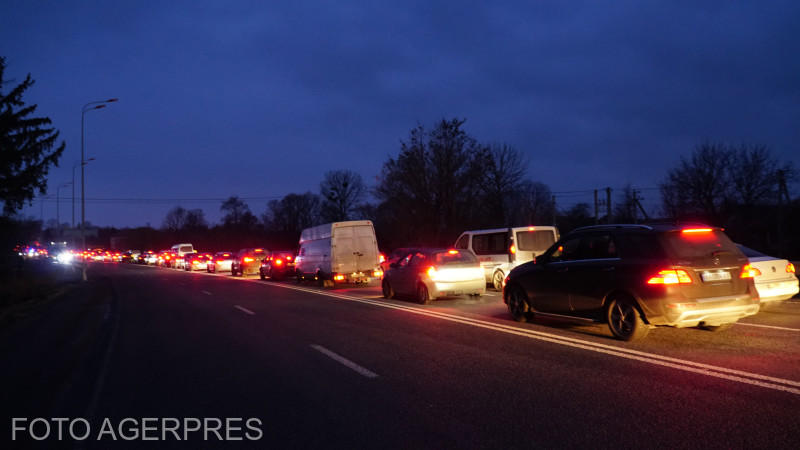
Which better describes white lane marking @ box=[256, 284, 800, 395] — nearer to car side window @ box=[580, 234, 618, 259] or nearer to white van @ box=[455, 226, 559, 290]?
car side window @ box=[580, 234, 618, 259]

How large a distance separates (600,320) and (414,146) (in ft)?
112

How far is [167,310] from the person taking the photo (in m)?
15.6

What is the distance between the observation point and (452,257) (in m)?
15.5

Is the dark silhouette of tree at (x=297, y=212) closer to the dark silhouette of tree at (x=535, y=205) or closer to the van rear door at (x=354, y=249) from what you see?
the dark silhouette of tree at (x=535, y=205)

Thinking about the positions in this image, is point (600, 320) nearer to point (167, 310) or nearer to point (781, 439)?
point (781, 439)

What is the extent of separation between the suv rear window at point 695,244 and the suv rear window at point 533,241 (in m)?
9.66

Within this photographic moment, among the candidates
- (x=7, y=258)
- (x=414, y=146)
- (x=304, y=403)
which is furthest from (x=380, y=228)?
(x=304, y=403)

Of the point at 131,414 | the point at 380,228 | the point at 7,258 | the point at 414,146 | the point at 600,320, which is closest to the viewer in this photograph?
the point at 131,414

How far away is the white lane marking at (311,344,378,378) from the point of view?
7027 millimetres

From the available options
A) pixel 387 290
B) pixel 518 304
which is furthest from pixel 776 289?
pixel 387 290

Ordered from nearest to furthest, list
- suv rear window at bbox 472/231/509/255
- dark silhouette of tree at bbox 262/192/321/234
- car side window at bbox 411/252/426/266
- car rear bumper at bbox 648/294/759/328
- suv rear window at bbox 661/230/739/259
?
car rear bumper at bbox 648/294/759/328 < suv rear window at bbox 661/230/739/259 < car side window at bbox 411/252/426/266 < suv rear window at bbox 472/231/509/255 < dark silhouette of tree at bbox 262/192/321/234

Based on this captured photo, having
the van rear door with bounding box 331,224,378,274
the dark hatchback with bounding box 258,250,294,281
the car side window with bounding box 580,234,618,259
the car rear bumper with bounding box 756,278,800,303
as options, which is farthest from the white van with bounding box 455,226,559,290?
the dark hatchback with bounding box 258,250,294,281

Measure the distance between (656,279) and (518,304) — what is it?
3.48 m

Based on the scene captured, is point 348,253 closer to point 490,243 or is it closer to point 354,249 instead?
point 354,249
